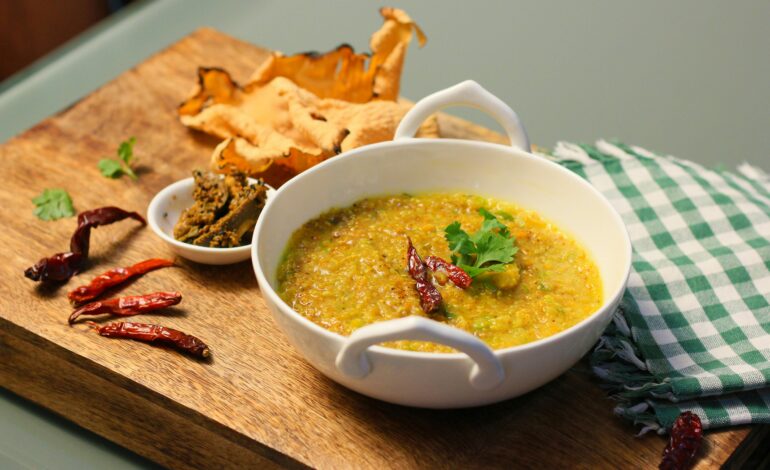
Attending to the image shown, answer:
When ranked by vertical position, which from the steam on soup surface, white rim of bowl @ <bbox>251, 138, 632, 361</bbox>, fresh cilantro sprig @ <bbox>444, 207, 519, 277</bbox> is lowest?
the steam on soup surface

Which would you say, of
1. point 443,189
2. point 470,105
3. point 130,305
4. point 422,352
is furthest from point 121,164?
point 422,352

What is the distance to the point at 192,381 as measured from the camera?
235cm

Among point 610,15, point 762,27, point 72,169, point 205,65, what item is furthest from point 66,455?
point 762,27

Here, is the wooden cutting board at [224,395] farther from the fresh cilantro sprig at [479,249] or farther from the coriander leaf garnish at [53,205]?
the fresh cilantro sprig at [479,249]

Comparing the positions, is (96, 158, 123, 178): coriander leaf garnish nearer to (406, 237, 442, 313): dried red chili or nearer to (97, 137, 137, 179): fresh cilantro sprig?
(97, 137, 137, 179): fresh cilantro sprig

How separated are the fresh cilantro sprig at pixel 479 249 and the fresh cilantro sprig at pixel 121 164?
120cm

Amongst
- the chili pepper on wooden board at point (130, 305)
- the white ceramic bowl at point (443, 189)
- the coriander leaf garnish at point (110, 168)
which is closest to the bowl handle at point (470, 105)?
the white ceramic bowl at point (443, 189)

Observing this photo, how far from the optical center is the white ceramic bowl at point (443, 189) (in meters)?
1.98

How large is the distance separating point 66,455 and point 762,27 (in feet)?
12.7

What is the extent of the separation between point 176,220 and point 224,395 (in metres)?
0.75

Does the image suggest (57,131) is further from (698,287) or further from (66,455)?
(698,287)

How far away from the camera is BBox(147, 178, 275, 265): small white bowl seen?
265 cm

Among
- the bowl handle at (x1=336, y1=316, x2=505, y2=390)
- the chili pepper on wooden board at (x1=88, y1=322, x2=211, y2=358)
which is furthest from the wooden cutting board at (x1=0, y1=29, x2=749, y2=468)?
the bowl handle at (x1=336, y1=316, x2=505, y2=390)

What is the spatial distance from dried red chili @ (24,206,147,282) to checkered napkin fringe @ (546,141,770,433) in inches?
55.0
